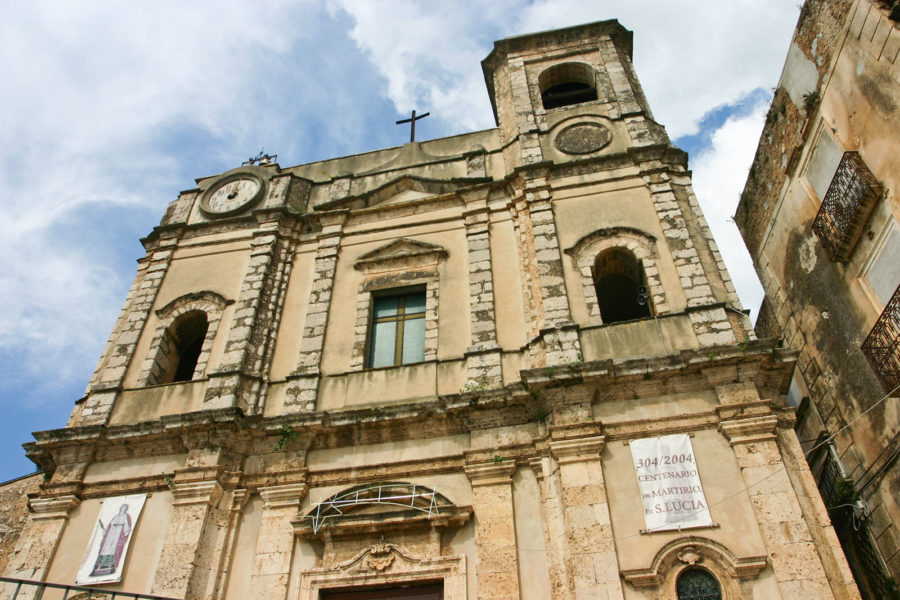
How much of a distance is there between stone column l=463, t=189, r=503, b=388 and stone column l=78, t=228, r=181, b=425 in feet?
17.0

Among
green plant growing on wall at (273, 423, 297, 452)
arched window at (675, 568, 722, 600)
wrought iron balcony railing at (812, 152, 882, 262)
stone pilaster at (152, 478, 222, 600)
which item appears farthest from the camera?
green plant growing on wall at (273, 423, 297, 452)

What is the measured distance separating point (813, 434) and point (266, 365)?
8664 millimetres

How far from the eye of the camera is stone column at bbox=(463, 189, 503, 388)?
351 inches

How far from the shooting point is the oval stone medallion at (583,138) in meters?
11.7

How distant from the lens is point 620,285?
1060 cm

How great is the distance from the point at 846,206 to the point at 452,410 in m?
5.72

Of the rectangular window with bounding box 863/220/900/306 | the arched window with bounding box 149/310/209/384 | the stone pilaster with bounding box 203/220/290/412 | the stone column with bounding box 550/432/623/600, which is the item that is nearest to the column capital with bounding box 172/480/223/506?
the stone pilaster with bounding box 203/220/290/412

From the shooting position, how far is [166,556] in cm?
780

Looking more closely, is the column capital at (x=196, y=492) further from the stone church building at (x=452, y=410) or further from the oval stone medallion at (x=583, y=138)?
the oval stone medallion at (x=583, y=138)

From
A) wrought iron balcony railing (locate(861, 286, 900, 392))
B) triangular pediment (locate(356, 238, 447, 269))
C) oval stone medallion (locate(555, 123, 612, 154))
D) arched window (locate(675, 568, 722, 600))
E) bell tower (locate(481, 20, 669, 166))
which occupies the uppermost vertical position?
bell tower (locate(481, 20, 669, 166))

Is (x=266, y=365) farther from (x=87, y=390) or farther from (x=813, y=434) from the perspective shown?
(x=813, y=434)

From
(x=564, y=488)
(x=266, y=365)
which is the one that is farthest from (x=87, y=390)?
(x=564, y=488)

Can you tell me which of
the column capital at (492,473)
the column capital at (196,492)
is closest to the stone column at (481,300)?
the column capital at (492,473)

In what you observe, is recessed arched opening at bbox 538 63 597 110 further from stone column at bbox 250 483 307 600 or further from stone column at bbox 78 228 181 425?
stone column at bbox 250 483 307 600
